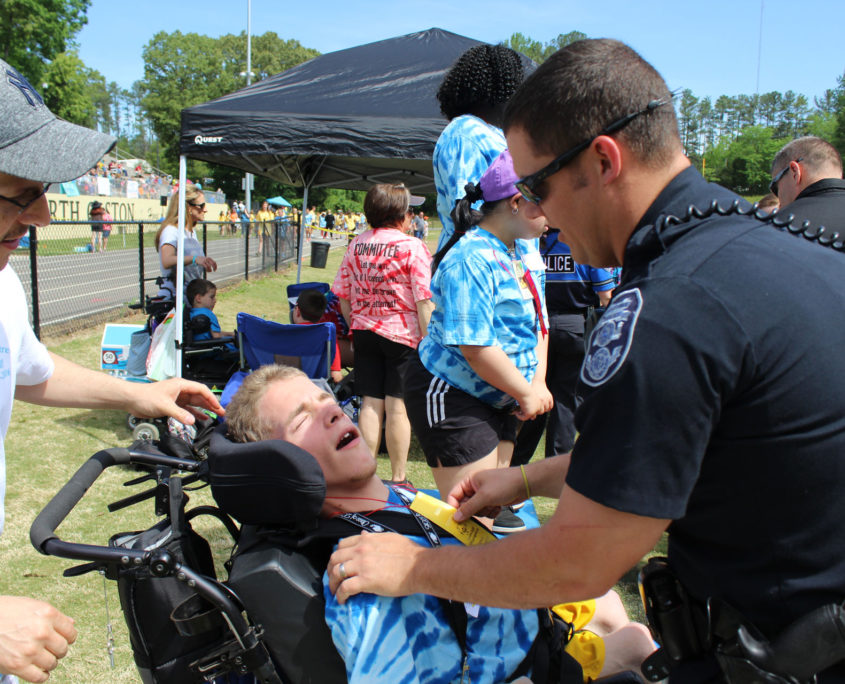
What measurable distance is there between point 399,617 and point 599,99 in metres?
1.40

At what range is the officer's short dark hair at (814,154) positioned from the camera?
13.7 feet

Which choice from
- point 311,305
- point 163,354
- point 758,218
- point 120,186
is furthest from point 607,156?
point 120,186

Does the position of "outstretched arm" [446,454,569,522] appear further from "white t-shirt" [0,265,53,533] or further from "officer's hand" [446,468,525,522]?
"white t-shirt" [0,265,53,533]

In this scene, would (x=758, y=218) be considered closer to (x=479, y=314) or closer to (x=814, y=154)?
(x=479, y=314)

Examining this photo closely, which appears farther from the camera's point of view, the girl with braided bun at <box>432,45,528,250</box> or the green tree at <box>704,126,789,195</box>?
the green tree at <box>704,126,789,195</box>

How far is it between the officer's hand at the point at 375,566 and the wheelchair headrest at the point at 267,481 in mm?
244

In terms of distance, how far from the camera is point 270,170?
1041 cm

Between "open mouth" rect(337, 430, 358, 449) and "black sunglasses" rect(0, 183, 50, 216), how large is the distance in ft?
3.90

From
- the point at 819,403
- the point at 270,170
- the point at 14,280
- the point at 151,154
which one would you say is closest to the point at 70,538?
the point at 14,280

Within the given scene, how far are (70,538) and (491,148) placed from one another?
3.52 metres

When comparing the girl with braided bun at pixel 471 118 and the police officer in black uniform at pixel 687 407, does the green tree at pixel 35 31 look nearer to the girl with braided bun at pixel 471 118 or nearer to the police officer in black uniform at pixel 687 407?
the girl with braided bun at pixel 471 118

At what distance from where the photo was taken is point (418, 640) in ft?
5.83

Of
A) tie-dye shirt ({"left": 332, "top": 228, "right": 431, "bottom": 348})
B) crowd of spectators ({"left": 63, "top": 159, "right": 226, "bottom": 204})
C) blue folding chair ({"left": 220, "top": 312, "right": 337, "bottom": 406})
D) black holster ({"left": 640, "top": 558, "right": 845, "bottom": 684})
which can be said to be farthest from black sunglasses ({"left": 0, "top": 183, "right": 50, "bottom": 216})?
crowd of spectators ({"left": 63, "top": 159, "right": 226, "bottom": 204})

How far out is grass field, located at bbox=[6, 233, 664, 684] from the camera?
3.08 m
